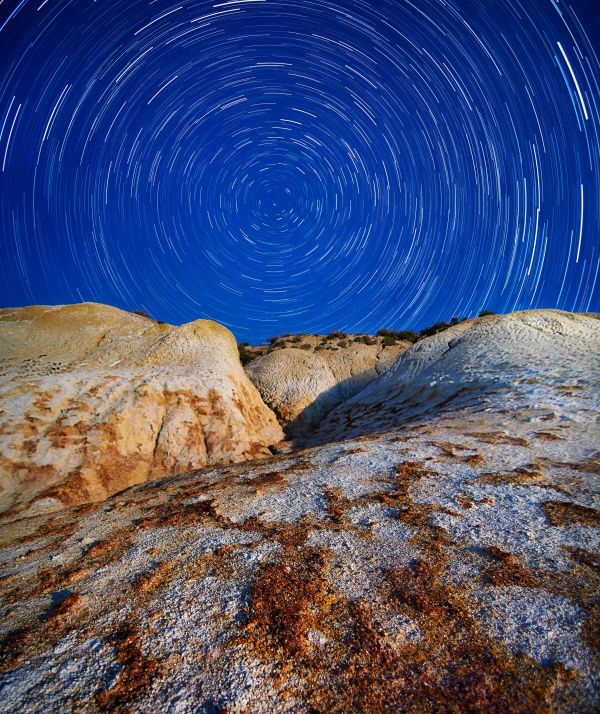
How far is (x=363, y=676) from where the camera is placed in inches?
115

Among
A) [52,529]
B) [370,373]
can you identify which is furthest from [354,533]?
[370,373]

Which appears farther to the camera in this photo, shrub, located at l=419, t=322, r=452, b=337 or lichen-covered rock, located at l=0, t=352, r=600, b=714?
shrub, located at l=419, t=322, r=452, b=337

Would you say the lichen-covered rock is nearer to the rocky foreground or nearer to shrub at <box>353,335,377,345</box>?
the rocky foreground

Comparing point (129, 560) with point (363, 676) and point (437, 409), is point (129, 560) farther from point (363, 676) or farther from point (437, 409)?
point (437, 409)

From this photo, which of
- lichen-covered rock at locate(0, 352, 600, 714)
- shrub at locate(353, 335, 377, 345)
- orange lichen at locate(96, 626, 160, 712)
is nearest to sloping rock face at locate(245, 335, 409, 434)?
shrub at locate(353, 335, 377, 345)

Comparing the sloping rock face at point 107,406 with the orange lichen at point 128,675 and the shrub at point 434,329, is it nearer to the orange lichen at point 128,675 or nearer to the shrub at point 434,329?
the orange lichen at point 128,675

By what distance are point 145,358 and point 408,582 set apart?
18812mm

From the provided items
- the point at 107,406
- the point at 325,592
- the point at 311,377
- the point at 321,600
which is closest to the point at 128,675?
the point at 321,600

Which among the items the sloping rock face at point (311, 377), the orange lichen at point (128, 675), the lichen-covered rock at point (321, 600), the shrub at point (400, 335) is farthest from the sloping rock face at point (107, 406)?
the shrub at point (400, 335)

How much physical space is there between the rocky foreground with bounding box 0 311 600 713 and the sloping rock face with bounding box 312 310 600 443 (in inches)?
236

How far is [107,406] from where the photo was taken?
15578mm

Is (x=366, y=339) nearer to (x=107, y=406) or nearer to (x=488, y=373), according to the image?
(x=488, y=373)

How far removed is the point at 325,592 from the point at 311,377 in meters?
30.5

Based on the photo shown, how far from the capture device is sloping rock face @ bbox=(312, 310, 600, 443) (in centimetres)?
1432
